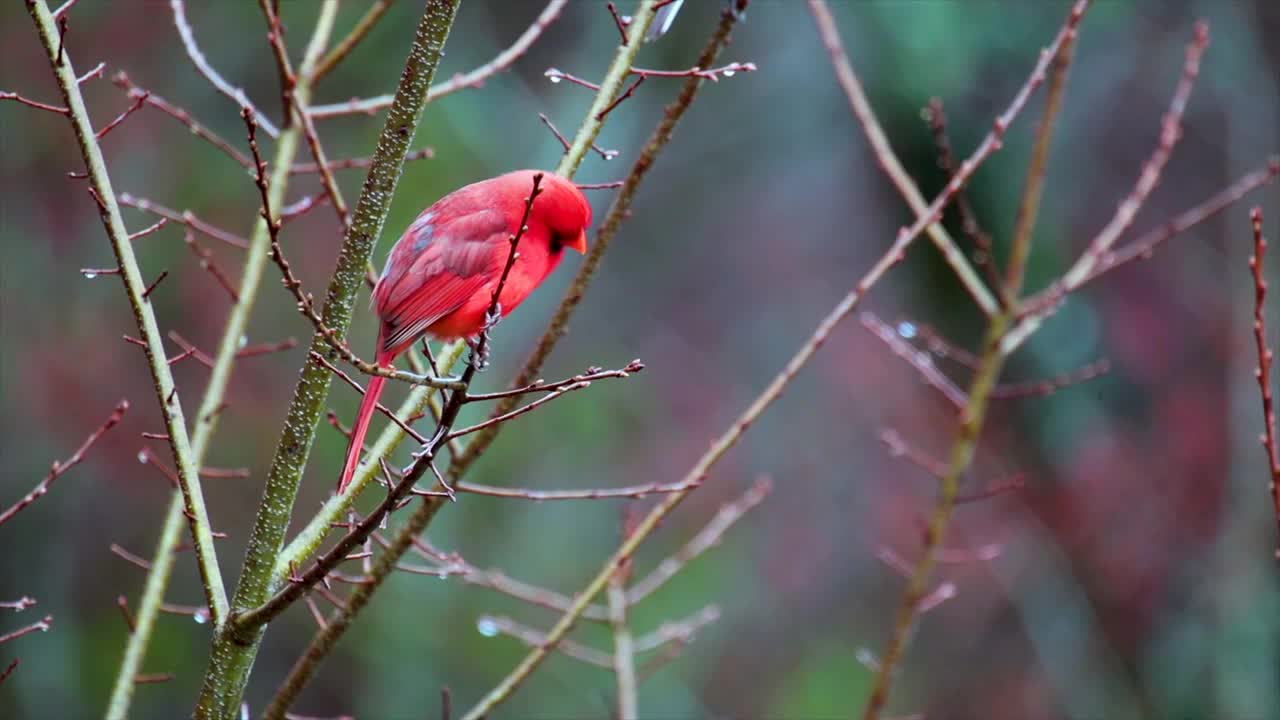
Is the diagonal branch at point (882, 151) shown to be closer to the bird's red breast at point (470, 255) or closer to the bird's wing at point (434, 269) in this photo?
the bird's red breast at point (470, 255)

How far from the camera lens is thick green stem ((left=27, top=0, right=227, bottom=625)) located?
1574 millimetres

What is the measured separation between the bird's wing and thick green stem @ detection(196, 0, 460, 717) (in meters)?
0.53

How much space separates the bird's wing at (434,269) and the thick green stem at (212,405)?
0.74ft

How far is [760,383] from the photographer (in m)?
6.84

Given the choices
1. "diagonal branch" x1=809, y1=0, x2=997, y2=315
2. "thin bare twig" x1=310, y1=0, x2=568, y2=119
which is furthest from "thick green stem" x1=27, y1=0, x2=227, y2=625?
"diagonal branch" x1=809, y1=0, x2=997, y2=315

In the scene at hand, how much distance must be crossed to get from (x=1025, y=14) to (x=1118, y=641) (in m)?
3.14

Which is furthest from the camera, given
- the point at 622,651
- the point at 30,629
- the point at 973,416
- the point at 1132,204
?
the point at 1132,204

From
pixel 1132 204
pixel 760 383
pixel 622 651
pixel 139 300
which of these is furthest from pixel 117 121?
pixel 760 383

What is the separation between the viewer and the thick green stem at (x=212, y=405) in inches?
75.7

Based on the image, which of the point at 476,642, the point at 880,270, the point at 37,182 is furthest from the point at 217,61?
the point at 880,270

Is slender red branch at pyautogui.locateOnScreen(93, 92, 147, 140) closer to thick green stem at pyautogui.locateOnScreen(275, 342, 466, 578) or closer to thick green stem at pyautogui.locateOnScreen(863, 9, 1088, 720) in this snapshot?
thick green stem at pyautogui.locateOnScreen(275, 342, 466, 578)

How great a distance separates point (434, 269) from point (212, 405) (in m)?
0.44

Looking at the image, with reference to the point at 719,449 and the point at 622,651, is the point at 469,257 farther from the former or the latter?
the point at 622,651

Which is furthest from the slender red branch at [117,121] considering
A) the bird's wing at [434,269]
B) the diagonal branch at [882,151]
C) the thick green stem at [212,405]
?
the diagonal branch at [882,151]
